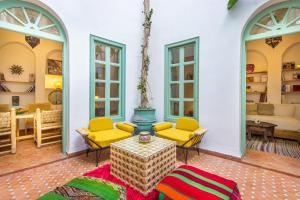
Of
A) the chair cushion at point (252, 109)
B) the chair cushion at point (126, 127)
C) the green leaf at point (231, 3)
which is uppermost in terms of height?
the green leaf at point (231, 3)

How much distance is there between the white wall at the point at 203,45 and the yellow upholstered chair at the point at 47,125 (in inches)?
38.7

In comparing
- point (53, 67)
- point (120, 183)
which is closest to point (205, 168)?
point (120, 183)

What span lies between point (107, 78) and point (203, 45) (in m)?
2.36

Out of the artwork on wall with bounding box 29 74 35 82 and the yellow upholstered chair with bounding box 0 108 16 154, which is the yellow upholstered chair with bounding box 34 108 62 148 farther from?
the artwork on wall with bounding box 29 74 35 82

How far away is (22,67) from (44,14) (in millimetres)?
3090

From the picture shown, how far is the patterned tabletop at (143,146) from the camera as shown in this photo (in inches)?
81.6

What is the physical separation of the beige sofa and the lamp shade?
656 cm

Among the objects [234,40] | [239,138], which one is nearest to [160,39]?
[234,40]

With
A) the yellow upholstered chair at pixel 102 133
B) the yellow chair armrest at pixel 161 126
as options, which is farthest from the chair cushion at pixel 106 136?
the yellow chair armrest at pixel 161 126

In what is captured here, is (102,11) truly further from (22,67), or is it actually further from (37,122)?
(22,67)

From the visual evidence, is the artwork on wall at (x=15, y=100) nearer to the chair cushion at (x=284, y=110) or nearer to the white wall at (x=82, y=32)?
the white wall at (x=82, y=32)

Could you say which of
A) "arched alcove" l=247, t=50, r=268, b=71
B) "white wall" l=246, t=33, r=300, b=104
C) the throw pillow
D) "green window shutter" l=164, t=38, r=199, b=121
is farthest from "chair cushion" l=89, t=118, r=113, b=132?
"arched alcove" l=247, t=50, r=268, b=71

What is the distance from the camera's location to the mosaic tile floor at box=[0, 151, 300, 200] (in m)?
2.02

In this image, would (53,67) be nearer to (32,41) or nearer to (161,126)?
(32,41)
